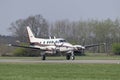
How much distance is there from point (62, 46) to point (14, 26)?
97819mm

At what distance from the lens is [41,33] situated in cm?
15550

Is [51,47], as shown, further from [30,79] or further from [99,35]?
[99,35]

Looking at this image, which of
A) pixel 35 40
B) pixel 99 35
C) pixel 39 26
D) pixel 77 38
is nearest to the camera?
pixel 35 40

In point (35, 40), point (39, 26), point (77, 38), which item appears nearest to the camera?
point (35, 40)

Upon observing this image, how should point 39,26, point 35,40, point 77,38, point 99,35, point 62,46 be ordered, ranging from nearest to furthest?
point 62,46, point 35,40, point 99,35, point 77,38, point 39,26

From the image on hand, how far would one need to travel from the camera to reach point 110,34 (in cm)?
13825

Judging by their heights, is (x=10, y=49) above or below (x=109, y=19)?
below

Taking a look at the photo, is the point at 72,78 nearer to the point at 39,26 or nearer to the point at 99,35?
the point at 99,35

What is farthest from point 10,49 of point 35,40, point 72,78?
point 72,78

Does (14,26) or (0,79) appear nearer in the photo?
(0,79)

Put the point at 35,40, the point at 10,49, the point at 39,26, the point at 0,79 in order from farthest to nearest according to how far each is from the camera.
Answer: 1. the point at 39,26
2. the point at 10,49
3. the point at 35,40
4. the point at 0,79

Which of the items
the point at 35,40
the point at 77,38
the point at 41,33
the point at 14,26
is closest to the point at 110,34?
the point at 77,38

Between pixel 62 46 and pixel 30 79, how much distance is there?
136 ft

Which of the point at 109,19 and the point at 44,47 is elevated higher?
the point at 109,19
